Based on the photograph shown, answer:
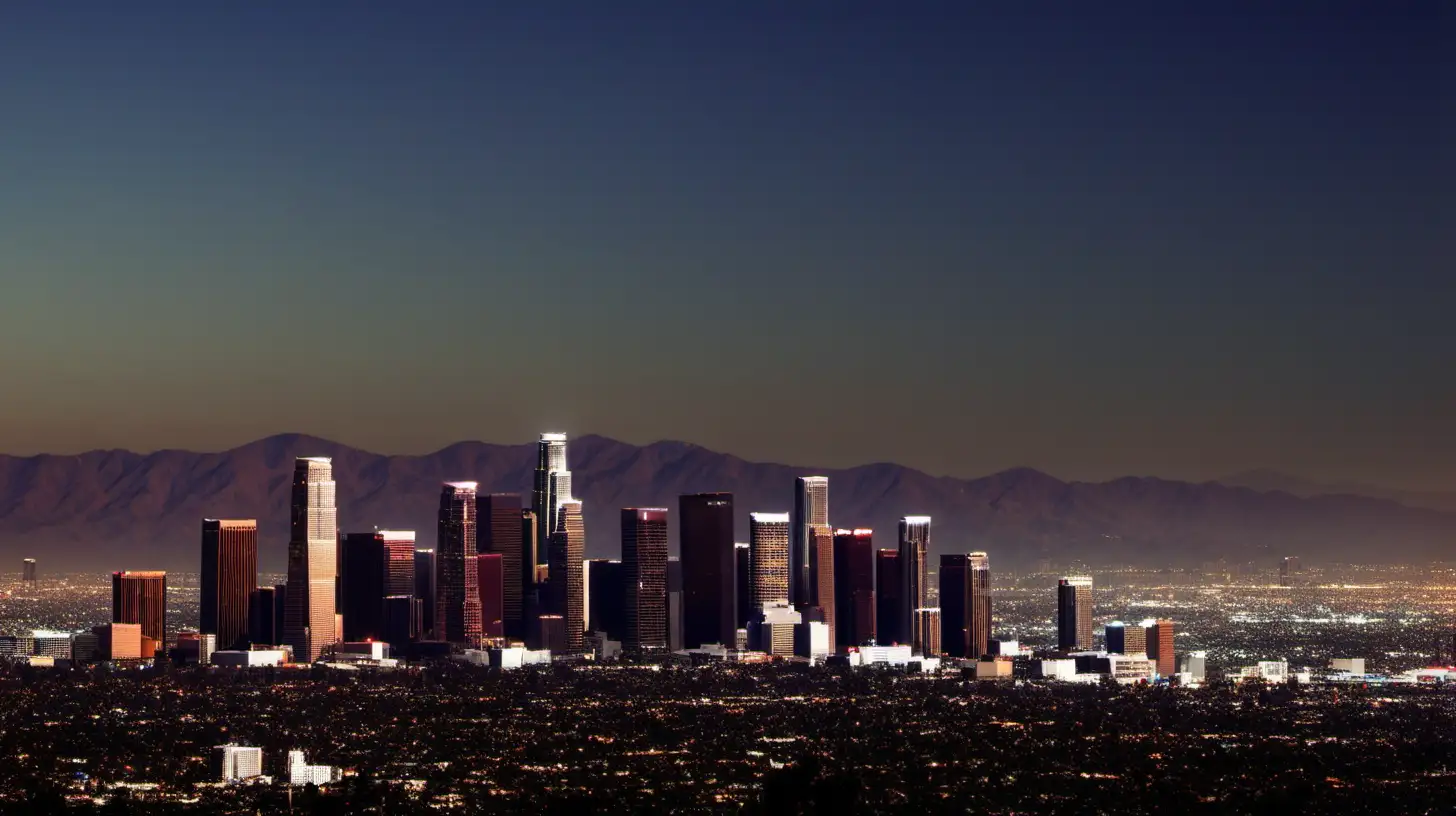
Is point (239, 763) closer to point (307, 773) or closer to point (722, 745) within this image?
point (307, 773)

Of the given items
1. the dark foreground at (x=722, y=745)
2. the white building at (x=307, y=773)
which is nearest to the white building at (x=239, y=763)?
the dark foreground at (x=722, y=745)

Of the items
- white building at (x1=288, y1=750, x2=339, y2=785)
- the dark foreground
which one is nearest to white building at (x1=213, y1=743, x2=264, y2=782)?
the dark foreground

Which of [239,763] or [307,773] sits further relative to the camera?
[239,763]

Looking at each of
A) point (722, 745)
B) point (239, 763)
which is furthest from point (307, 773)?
point (722, 745)

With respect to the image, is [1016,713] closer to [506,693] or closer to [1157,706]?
[1157,706]

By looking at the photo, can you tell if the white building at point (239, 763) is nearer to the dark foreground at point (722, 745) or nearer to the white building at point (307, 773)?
the dark foreground at point (722, 745)

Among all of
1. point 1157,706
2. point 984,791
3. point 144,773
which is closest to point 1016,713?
point 1157,706
